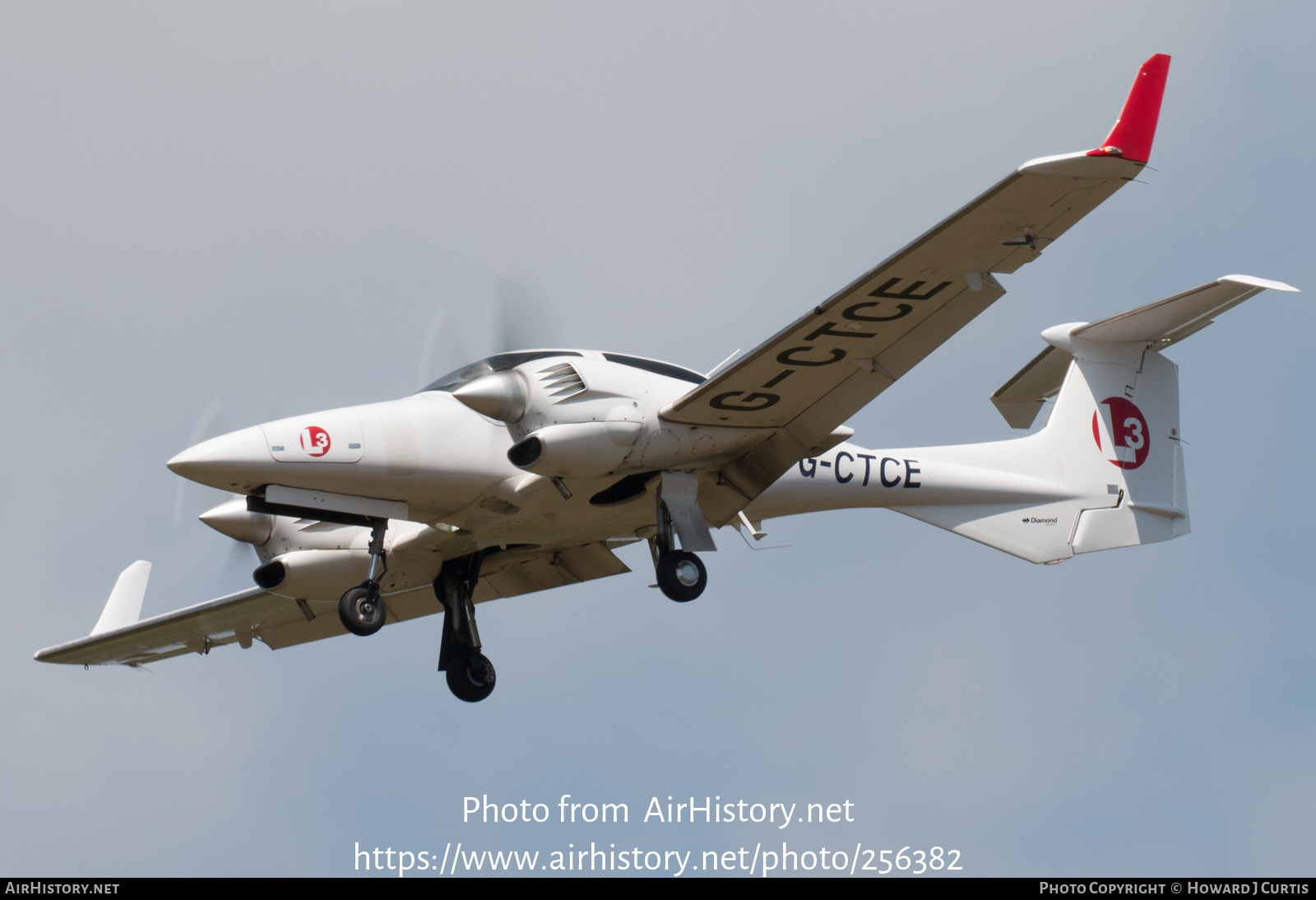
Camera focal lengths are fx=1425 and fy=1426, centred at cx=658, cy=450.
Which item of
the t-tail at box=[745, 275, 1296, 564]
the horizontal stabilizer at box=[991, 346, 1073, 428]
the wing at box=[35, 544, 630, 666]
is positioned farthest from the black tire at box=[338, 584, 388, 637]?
the horizontal stabilizer at box=[991, 346, 1073, 428]

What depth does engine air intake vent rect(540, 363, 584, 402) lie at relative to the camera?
14203mm

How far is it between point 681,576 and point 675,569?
0.09 m

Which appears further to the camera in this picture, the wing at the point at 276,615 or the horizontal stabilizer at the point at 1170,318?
the wing at the point at 276,615

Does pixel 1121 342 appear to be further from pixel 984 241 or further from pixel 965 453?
pixel 984 241

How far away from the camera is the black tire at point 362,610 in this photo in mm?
14289

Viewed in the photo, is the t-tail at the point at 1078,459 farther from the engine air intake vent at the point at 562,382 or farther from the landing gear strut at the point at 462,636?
the landing gear strut at the point at 462,636

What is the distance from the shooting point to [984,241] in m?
12.9

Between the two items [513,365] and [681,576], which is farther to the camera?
[681,576]

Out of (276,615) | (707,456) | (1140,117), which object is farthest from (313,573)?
(1140,117)

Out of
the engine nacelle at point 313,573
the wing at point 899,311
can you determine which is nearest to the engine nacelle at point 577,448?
the wing at point 899,311

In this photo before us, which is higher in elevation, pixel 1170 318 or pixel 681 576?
pixel 1170 318

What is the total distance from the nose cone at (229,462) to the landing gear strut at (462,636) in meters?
3.61

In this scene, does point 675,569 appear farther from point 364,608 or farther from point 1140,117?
point 1140,117

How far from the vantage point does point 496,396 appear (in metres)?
14.1
